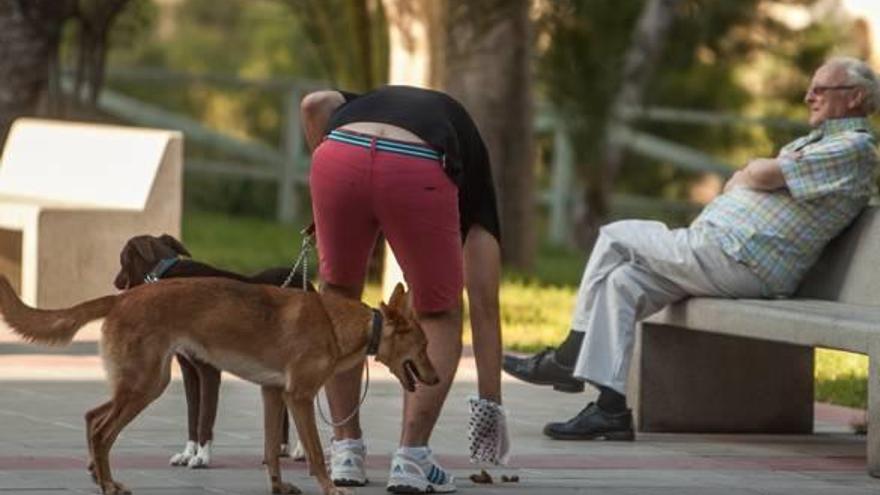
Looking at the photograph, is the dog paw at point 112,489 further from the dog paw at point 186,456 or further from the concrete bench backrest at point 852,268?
the concrete bench backrest at point 852,268

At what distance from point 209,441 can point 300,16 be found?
36.3ft

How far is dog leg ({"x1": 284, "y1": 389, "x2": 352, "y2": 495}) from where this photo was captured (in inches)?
324

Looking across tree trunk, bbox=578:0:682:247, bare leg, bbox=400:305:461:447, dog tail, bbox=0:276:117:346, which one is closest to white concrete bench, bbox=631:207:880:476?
bare leg, bbox=400:305:461:447

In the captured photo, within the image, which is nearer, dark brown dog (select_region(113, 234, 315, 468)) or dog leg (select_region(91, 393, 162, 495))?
dog leg (select_region(91, 393, 162, 495))

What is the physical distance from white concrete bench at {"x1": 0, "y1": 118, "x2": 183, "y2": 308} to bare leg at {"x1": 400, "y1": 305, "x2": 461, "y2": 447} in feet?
20.1

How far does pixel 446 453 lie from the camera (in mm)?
9641

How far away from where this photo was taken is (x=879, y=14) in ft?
72.5

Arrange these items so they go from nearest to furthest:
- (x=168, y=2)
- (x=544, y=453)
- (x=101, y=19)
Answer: (x=544, y=453) < (x=101, y=19) < (x=168, y=2)

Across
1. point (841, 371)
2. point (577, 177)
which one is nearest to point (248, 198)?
point (577, 177)

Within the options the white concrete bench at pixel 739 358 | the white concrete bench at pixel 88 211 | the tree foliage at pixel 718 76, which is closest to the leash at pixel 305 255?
the white concrete bench at pixel 739 358

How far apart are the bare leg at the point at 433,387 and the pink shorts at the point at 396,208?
0.05 m

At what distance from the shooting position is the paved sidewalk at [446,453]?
28.7 ft

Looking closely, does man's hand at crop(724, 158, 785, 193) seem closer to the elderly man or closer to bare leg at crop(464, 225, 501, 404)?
the elderly man

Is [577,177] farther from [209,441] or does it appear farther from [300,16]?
[209,441]
